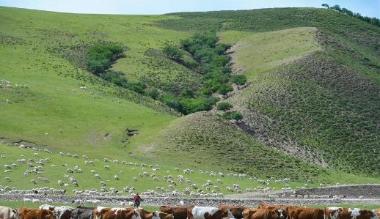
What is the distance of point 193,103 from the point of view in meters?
144

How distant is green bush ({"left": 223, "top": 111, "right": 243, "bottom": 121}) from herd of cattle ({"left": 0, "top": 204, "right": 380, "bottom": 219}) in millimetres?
79222

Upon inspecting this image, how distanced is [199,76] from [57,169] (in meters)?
92.1

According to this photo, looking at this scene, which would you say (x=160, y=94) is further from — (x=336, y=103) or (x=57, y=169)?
(x=57, y=169)

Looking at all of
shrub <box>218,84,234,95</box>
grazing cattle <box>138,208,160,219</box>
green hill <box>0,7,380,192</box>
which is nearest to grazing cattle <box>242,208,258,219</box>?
grazing cattle <box>138,208,160,219</box>

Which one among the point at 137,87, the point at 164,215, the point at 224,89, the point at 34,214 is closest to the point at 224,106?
the point at 224,89

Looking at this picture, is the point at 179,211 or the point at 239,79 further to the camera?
the point at 239,79

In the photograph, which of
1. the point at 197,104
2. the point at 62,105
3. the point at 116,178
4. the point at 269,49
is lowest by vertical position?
the point at 116,178

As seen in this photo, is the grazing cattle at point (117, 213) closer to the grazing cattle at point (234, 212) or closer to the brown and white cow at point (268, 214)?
the grazing cattle at point (234, 212)

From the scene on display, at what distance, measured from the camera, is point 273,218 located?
45.3 meters

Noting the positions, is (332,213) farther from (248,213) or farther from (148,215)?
(148,215)

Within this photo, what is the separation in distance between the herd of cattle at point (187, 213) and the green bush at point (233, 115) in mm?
79222

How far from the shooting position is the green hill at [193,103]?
101938mm

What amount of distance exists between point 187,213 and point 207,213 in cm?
106

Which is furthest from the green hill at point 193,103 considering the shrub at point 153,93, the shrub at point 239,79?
the shrub at point 239,79
